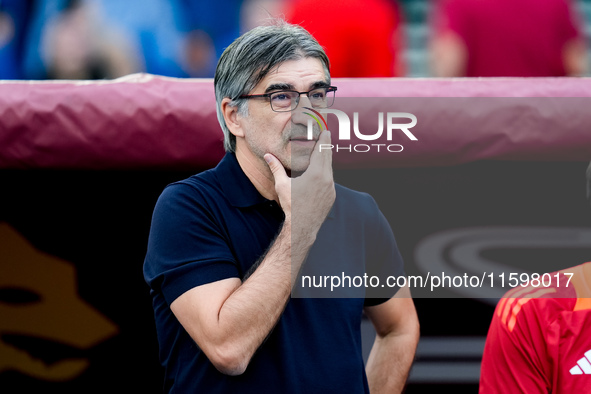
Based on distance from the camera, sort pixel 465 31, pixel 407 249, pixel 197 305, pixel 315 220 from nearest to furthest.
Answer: pixel 197 305 → pixel 315 220 → pixel 407 249 → pixel 465 31

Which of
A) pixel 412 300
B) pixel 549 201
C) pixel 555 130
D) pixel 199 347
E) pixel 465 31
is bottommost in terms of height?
pixel 199 347

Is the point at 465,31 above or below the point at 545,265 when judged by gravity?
above

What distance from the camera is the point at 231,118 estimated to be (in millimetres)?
1912

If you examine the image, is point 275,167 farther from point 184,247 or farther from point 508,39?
point 508,39

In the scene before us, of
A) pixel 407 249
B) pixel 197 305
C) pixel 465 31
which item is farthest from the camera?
pixel 465 31

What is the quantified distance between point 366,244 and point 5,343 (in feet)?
3.30

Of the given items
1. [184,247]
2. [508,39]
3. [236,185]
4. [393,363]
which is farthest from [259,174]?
[508,39]

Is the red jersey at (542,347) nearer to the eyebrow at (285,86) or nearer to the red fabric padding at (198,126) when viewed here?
the red fabric padding at (198,126)

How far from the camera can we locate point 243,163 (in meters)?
1.94

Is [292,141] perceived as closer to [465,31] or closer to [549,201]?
[549,201]

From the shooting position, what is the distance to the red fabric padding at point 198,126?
1920mm

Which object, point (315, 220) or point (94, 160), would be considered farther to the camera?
point (94, 160)

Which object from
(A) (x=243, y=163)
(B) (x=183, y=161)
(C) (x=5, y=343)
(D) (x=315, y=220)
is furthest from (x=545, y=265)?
(C) (x=5, y=343)

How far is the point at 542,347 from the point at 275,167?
2.32 ft
